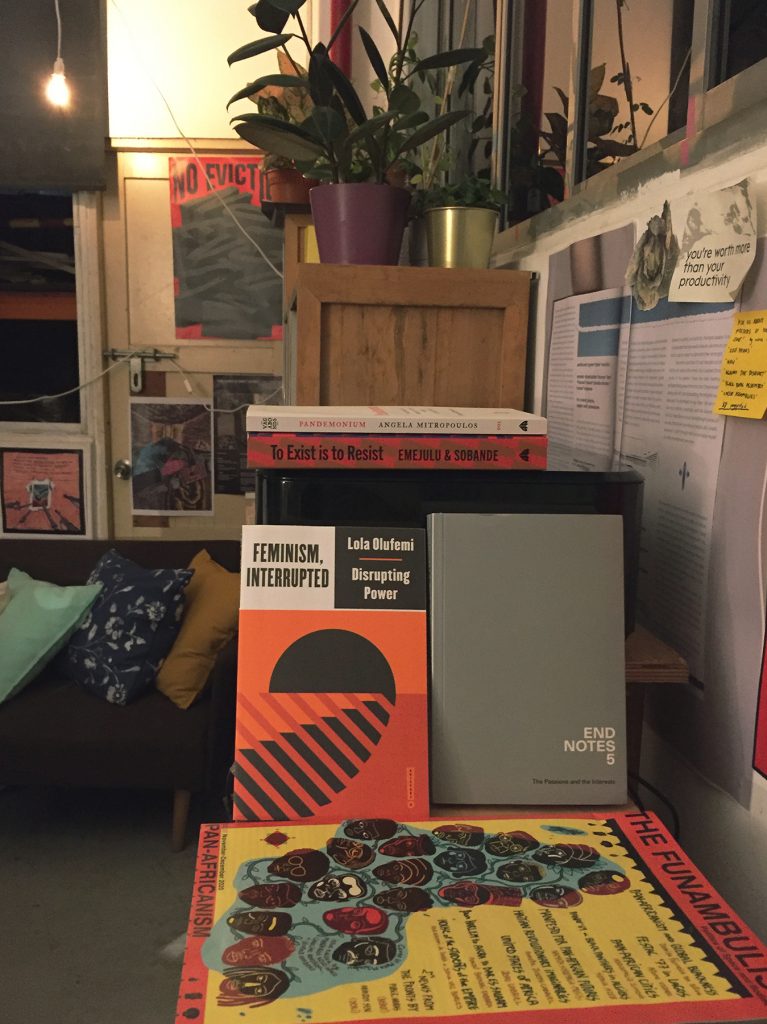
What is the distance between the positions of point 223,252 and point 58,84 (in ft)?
2.76

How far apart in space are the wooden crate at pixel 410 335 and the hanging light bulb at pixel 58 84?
2.41 metres

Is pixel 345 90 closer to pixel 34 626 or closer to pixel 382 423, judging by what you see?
pixel 382 423

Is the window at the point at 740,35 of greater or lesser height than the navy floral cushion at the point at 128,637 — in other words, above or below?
above

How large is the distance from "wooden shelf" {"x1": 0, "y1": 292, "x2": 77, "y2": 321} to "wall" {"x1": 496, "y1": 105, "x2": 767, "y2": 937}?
10.1ft

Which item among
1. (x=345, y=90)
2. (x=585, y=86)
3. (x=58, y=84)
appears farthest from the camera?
(x=58, y=84)

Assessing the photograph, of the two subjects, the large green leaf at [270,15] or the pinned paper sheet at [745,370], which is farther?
the large green leaf at [270,15]

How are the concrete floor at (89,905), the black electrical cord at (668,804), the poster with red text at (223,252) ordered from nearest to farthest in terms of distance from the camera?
1. the black electrical cord at (668,804)
2. the concrete floor at (89,905)
3. the poster with red text at (223,252)

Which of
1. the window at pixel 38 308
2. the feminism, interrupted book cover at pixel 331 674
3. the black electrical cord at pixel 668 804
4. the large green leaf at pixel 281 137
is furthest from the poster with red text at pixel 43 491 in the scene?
the black electrical cord at pixel 668 804

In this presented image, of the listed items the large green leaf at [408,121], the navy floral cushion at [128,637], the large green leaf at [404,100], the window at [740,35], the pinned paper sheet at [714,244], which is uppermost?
the large green leaf at [404,100]

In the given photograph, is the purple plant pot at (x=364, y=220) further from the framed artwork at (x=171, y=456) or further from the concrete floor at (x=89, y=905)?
the framed artwork at (x=171, y=456)

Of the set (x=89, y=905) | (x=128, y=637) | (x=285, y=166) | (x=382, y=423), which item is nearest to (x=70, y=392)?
(x=128, y=637)

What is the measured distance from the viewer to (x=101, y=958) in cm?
200

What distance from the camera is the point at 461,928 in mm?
600

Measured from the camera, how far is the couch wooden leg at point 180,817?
2.44 m
